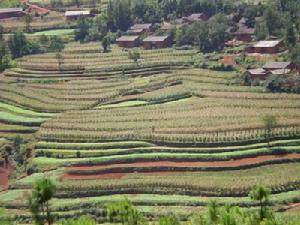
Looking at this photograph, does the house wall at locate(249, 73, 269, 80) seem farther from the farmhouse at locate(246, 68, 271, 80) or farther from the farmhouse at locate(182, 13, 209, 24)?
the farmhouse at locate(182, 13, 209, 24)

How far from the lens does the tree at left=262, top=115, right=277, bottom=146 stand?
2309 inches

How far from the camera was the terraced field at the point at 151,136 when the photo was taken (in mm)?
54375

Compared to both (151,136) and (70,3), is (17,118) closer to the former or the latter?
(151,136)

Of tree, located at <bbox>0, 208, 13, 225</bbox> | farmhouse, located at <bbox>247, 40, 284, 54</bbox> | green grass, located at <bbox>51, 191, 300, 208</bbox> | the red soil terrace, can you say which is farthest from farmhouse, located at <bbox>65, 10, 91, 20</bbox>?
tree, located at <bbox>0, 208, 13, 225</bbox>

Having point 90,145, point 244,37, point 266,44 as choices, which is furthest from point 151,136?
point 244,37

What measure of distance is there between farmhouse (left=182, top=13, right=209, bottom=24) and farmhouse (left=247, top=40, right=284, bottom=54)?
16.7 metres

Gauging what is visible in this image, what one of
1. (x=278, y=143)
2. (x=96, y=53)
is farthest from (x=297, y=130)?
→ (x=96, y=53)

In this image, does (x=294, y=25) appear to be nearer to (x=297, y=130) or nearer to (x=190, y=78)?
(x=190, y=78)

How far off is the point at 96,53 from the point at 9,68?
11.5m

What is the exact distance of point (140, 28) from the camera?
327 feet

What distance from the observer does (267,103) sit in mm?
67812

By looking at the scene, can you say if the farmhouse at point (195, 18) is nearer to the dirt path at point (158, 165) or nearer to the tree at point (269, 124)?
the tree at point (269, 124)

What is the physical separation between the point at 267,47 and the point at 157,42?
52.8ft

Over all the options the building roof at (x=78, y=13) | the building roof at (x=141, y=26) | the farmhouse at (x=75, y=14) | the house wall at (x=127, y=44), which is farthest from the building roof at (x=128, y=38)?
the building roof at (x=78, y=13)
